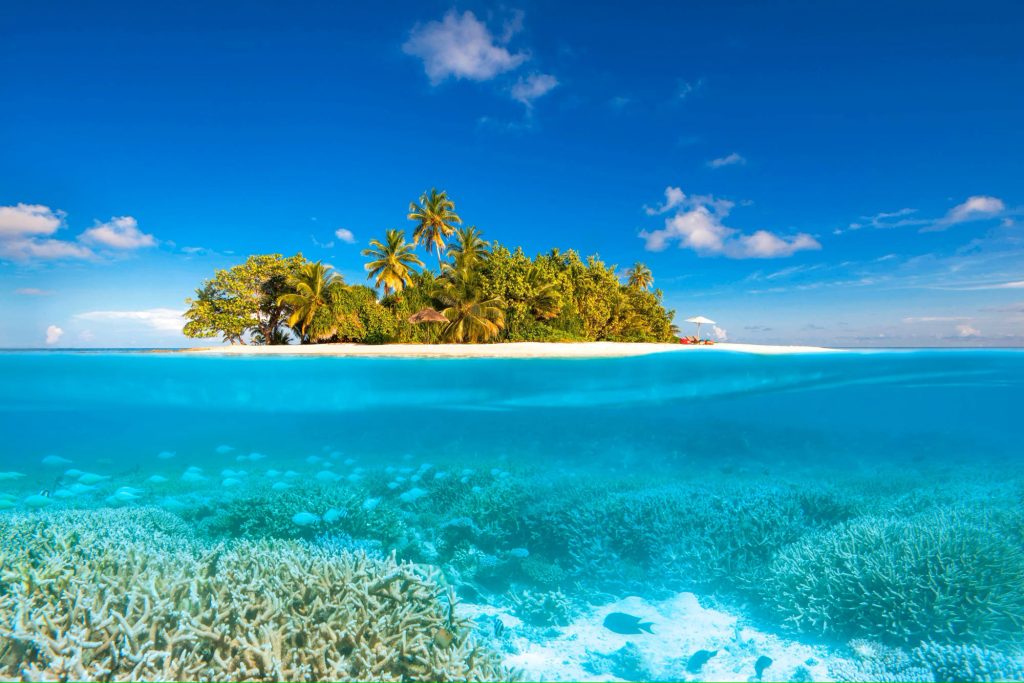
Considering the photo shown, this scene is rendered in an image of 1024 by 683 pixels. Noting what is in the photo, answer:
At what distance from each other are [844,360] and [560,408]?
12286mm

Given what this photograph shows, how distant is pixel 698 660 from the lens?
18.2ft

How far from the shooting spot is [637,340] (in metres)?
37.4

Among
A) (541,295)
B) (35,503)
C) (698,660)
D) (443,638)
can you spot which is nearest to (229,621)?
(443,638)

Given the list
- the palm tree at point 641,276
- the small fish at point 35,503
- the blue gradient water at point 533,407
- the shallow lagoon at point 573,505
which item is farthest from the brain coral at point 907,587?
the palm tree at point 641,276

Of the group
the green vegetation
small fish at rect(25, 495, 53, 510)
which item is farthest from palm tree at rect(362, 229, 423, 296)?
small fish at rect(25, 495, 53, 510)

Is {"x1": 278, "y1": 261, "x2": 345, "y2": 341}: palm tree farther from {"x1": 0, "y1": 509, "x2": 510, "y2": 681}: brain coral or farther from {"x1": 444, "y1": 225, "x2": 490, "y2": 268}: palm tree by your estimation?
{"x1": 0, "y1": 509, "x2": 510, "y2": 681}: brain coral

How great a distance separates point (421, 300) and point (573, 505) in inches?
1003

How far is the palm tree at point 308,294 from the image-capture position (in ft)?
99.3

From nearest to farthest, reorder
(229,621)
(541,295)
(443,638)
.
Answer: (229,621), (443,638), (541,295)

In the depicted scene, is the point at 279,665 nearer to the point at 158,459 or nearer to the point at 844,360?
the point at 844,360

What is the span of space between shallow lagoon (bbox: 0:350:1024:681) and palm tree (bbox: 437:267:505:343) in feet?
19.5

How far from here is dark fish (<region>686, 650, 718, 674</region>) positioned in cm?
544

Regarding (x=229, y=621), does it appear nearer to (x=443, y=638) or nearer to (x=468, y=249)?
(x=443, y=638)

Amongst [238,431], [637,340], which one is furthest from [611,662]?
[637,340]
